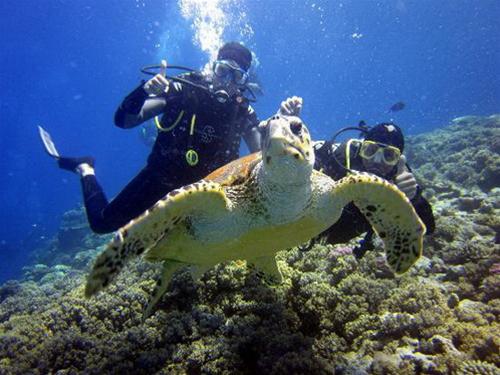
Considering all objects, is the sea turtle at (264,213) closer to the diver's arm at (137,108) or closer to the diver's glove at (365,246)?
the diver's glove at (365,246)

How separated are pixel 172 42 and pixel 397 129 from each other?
7537 centimetres

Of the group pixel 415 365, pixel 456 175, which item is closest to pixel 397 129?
pixel 415 365

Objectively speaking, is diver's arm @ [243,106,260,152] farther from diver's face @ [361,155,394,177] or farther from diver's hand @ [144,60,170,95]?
diver's face @ [361,155,394,177]

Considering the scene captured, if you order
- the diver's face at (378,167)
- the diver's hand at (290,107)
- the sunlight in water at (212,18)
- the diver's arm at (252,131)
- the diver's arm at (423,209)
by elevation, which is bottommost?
the diver's arm at (423,209)

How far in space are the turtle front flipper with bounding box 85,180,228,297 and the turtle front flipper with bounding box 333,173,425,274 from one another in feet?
3.57

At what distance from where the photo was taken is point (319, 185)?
2.68m

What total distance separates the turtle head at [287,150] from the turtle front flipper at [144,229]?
47 cm

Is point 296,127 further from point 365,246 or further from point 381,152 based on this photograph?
point 365,246

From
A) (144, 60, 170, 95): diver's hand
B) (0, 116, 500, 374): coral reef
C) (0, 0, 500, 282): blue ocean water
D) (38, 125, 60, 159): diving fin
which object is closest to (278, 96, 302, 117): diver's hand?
(144, 60, 170, 95): diver's hand

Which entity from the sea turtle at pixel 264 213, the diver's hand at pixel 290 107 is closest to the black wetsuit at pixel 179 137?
the diver's hand at pixel 290 107

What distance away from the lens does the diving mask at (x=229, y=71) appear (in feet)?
18.9

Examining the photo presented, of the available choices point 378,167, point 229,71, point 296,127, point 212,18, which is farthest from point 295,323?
point 212,18

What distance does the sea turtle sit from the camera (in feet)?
7.13

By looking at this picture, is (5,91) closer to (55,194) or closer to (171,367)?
(55,194)
